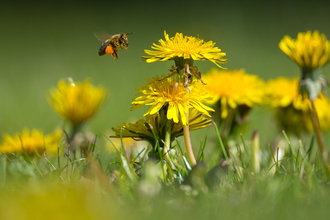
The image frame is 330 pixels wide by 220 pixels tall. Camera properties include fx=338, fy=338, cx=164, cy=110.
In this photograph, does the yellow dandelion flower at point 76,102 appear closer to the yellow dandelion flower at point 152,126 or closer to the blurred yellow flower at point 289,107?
the yellow dandelion flower at point 152,126

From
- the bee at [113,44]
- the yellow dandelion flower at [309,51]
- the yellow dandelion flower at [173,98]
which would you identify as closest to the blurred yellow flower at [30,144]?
the bee at [113,44]

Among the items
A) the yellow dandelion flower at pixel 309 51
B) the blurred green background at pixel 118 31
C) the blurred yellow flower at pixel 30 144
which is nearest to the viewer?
the yellow dandelion flower at pixel 309 51

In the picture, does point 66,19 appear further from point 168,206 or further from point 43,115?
point 168,206

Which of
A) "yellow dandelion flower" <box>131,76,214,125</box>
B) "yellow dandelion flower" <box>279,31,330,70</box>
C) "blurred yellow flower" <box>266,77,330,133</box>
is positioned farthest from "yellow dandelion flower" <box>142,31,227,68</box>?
"blurred yellow flower" <box>266,77,330,133</box>

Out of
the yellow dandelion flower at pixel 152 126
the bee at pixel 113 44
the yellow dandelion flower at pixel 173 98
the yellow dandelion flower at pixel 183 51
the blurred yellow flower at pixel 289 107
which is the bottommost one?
the blurred yellow flower at pixel 289 107

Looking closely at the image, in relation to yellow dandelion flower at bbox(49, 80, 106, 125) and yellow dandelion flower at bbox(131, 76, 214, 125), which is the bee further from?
yellow dandelion flower at bbox(131, 76, 214, 125)

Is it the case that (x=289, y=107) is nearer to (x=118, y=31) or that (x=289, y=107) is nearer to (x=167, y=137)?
(x=167, y=137)

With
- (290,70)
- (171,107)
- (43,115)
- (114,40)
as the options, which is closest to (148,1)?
(290,70)
